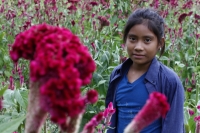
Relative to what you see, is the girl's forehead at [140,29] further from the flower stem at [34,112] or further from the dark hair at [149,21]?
the flower stem at [34,112]

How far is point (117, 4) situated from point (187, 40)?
4.08 ft

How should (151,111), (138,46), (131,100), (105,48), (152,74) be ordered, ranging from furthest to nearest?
(105,48) → (131,100) → (152,74) → (138,46) → (151,111)

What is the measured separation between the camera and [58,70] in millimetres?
615

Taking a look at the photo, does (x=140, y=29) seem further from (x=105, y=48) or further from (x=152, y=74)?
(x=105, y=48)

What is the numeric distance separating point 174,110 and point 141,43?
0.47 m

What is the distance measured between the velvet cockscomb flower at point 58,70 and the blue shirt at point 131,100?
1.76m

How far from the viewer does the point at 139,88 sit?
247cm

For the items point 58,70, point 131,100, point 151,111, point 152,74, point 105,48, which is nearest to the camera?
point 58,70

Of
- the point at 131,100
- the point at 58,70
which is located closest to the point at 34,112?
the point at 58,70

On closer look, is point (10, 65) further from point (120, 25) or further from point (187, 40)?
point (187, 40)

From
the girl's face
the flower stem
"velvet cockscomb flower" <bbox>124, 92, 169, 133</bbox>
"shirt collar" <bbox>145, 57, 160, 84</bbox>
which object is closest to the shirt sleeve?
"shirt collar" <bbox>145, 57, 160, 84</bbox>

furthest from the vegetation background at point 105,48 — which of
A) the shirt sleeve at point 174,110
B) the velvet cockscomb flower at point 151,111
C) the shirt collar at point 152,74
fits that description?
the velvet cockscomb flower at point 151,111

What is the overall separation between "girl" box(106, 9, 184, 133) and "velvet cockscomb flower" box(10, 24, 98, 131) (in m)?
1.60

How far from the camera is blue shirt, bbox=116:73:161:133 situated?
2.46 m
